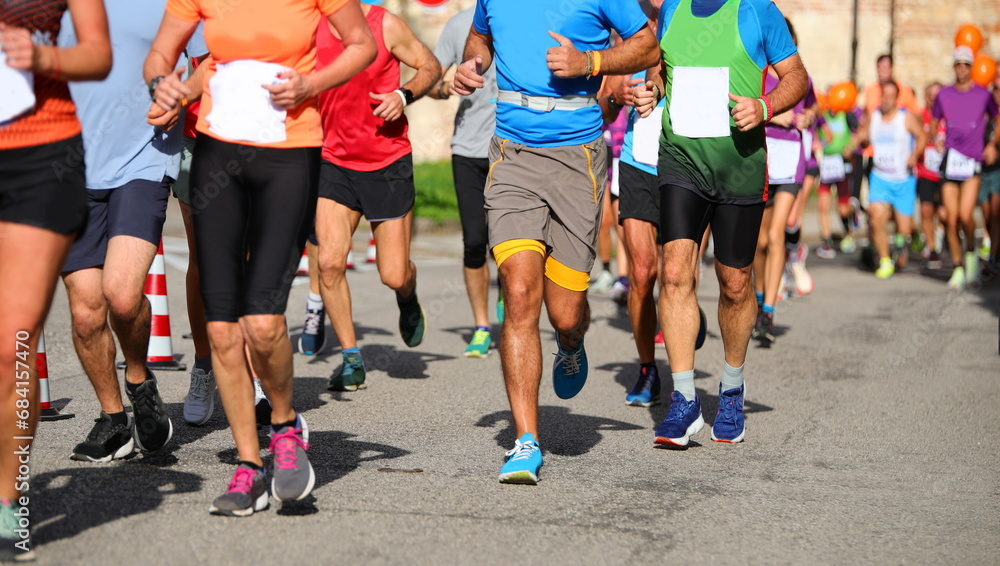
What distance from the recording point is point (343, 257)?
718cm

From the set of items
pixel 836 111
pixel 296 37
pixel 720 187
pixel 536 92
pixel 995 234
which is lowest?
pixel 995 234

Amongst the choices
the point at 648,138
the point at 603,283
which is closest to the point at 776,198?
the point at 603,283

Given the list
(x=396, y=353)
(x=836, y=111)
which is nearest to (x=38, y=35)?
(x=396, y=353)

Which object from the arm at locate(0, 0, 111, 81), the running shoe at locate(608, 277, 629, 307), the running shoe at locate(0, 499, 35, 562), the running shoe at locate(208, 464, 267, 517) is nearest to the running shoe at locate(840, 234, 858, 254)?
the running shoe at locate(608, 277, 629, 307)

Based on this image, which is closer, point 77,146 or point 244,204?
point 77,146

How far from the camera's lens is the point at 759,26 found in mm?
5840

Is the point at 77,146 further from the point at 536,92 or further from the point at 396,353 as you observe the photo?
the point at 396,353

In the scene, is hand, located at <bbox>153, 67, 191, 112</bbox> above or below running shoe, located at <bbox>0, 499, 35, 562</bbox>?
above

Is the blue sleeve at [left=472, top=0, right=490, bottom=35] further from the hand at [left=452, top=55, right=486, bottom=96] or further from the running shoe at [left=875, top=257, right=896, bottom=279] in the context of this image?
the running shoe at [left=875, top=257, right=896, bottom=279]

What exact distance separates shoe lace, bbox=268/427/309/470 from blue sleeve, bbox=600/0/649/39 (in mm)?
2291

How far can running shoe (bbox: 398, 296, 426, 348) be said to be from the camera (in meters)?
7.70

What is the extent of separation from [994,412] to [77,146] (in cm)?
536

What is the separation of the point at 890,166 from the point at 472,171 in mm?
7707

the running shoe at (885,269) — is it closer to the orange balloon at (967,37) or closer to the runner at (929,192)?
the runner at (929,192)
